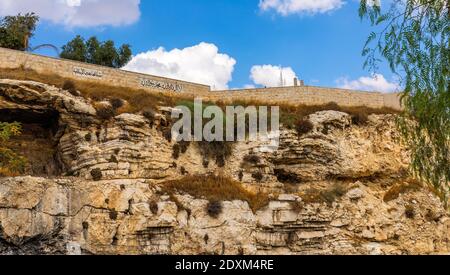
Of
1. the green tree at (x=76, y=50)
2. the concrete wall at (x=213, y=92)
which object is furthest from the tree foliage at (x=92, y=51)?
the concrete wall at (x=213, y=92)

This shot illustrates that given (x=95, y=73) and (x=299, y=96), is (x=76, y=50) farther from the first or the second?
(x=299, y=96)

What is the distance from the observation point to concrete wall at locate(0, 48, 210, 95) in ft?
80.9

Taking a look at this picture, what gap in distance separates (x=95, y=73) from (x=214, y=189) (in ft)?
29.7

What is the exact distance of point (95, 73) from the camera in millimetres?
26812

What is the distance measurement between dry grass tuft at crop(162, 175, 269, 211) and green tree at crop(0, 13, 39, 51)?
1454 cm

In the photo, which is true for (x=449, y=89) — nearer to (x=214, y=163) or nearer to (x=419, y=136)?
(x=419, y=136)

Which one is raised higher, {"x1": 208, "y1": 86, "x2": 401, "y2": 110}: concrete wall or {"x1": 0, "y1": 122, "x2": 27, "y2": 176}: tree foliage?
{"x1": 208, "y1": 86, "x2": 401, "y2": 110}: concrete wall

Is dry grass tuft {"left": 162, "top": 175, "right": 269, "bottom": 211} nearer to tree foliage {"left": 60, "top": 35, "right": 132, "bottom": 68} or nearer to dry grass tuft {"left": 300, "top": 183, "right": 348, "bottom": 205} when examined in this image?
dry grass tuft {"left": 300, "top": 183, "right": 348, "bottom": 205}

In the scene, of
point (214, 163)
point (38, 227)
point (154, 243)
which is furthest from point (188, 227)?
point (38, 227)

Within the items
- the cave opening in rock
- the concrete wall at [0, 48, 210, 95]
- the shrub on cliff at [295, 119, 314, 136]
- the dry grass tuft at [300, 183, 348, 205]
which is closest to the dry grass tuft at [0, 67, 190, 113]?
the concrete wall at [0, 48, 210, 95]

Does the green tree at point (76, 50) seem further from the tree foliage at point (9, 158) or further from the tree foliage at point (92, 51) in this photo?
the tree foliage at point (9, 158)

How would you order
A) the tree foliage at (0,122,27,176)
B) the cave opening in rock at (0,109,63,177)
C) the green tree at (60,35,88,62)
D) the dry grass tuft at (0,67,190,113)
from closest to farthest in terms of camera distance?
the tree foliage at (0,122,27,176), the cave opening in rock at (0,109,63,177), the dry grass tuft at (0,67,190,113), the green tree at (60,35,88,62)

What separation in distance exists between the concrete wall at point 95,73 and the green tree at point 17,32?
6538 millimetres

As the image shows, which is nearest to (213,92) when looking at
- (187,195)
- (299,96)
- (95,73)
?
(299,96)
